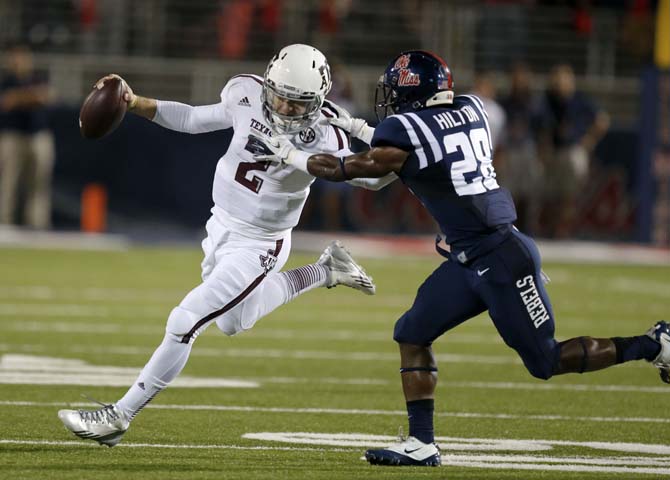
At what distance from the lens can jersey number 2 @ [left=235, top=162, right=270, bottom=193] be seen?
5770mm

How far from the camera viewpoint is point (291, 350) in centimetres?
870

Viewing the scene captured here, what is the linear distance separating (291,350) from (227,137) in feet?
25.7

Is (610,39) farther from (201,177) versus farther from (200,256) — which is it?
(200,256)

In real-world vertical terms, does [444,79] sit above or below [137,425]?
above

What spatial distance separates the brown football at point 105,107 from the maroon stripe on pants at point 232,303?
0.84 meters

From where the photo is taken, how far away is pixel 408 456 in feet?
17.2

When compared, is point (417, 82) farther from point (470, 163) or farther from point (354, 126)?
point (354, 126)

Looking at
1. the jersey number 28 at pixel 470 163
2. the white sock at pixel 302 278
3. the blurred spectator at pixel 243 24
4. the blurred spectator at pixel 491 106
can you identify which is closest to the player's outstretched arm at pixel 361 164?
the jersey number 28 at pixel 470 163

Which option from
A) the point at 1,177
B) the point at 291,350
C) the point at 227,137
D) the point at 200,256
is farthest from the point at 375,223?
the point at 291,350

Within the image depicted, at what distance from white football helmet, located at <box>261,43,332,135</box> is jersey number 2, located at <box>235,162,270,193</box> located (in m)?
0.16

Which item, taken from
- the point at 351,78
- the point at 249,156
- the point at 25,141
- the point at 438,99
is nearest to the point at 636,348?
the point at 438,99

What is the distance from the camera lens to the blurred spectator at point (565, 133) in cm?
1574

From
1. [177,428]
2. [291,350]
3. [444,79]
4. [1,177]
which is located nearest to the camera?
[444,79]

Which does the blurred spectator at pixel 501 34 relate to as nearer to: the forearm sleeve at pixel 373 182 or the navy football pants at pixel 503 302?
the forearm sleeve at pixel 373 182
